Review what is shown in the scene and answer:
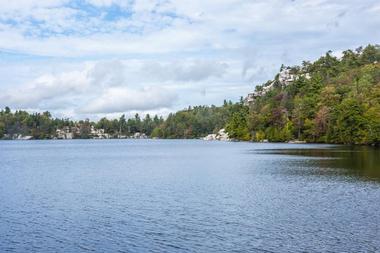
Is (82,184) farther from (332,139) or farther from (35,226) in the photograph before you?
(332,139)

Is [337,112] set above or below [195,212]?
above

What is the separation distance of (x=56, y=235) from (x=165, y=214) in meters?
9.83

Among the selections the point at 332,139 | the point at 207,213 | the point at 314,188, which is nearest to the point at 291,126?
the point at 332,139

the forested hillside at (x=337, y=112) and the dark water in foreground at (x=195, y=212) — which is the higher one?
the forested hillside at (x=337, y=112)

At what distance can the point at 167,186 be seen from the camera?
56.9 metres

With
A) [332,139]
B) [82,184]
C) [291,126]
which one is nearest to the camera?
[82,184]

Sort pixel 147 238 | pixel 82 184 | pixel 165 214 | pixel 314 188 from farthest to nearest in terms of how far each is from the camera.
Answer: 1. pixel 82 184
2. pixel 314 188
3. pixel 165 214
4. pixel 147 238

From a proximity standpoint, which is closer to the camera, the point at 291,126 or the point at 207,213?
the point at 207,213

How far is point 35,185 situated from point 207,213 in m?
29.3

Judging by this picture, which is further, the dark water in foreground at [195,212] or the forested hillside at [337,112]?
the forested hillside at [337,112]

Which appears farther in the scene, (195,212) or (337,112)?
(337,112)

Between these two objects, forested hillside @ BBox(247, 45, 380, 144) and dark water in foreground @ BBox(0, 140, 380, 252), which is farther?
forested hillside @ BBox(247, 45, 380, 144)

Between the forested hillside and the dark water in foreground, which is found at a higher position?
the forested hillside

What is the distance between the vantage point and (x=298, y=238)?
1233 inches
